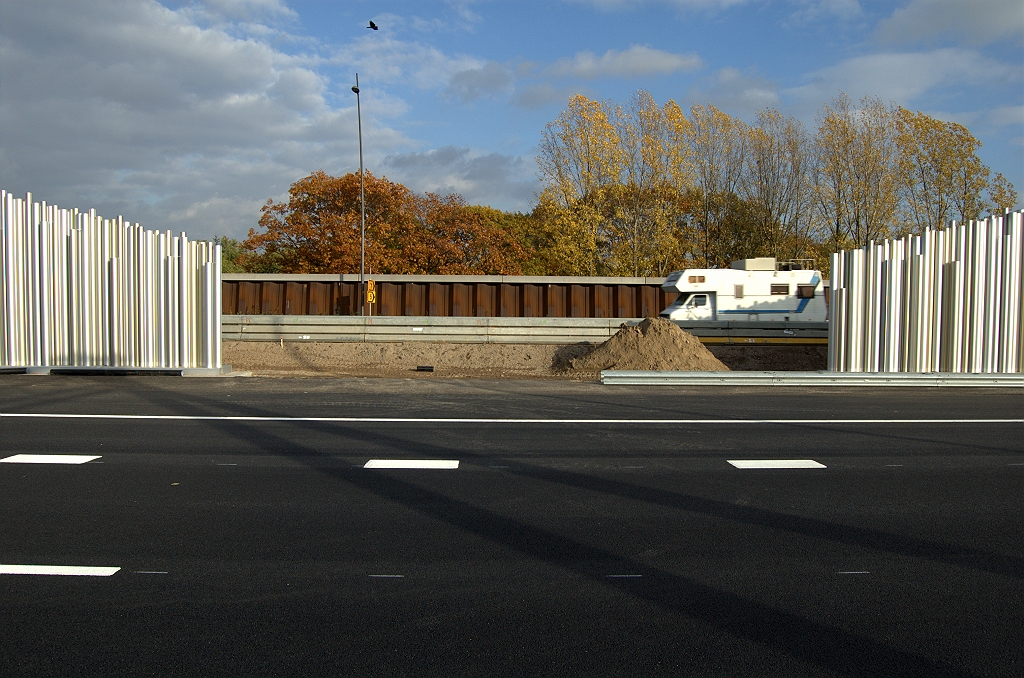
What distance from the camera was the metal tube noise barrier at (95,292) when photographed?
51.2ft

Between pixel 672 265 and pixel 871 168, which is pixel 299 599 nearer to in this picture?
pixel 672 265

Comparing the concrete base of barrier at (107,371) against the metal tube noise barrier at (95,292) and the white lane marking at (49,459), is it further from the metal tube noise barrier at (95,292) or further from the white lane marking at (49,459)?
the white lane marking at (49,459)

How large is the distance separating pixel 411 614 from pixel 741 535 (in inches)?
97.5

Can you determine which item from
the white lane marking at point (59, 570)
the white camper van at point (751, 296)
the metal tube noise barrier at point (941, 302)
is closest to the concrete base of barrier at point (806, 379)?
the metal tube noise barrier at point (941, 302)

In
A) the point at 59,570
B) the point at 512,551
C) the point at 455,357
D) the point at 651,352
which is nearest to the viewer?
the point at 59,570

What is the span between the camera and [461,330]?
77.3 ft

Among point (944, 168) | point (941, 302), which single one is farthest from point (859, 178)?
point (941, 302)

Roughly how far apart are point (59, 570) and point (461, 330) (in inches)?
759

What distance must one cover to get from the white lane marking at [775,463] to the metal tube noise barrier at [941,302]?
9360 millimetres

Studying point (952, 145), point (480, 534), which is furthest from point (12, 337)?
point (952, 145)

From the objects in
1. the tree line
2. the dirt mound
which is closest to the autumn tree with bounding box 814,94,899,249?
the tree line

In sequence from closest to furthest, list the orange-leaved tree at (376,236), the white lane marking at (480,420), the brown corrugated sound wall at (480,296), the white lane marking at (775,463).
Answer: the white lane marking at (775,463) < the white lane marking at (480,420) < the brown corrugated sound wall at (480,296) < the orange-leaved tree at (376,236)

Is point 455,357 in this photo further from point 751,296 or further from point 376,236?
point 376,236

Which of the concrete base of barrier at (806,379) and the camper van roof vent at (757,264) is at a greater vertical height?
the camper van roof vent at (757,264)
